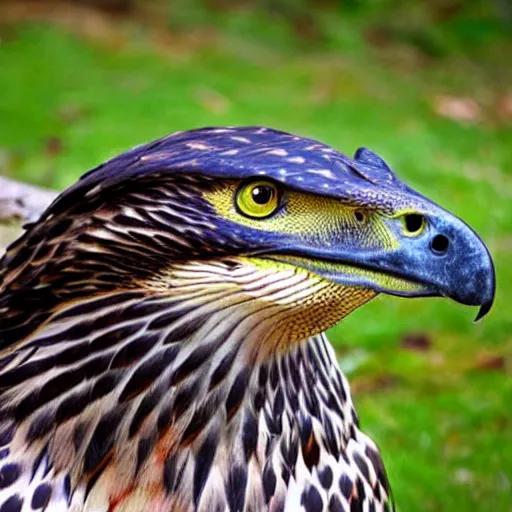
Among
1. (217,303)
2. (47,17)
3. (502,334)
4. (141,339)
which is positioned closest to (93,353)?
(141,339)

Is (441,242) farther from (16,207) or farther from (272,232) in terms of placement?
(16,207)

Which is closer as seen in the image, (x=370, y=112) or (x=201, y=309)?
(x=201, y=309)

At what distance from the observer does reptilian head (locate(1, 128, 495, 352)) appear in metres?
1.71

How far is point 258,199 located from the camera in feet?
5.65

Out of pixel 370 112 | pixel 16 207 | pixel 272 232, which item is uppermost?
pixel 370 112

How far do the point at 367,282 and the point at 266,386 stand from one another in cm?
29

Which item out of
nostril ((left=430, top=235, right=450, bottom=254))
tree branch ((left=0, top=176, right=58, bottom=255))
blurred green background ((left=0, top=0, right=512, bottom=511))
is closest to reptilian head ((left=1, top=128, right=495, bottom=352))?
nostril ((left=430, top=235, right=450, bottom=254))

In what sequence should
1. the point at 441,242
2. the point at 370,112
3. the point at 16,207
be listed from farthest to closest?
1. the point at 370,112
2. the point at 16,207
3. the point at 441,242

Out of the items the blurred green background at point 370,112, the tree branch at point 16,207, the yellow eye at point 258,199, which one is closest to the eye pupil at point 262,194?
the yellow eye at point 258,199

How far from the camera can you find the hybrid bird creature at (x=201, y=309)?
1.72 m

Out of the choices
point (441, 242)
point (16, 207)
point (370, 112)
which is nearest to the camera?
point (441, 242)

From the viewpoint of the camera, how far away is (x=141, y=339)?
5.91 feet

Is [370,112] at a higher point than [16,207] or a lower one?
higher

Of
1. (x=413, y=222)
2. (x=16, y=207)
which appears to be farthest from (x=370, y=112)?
(x=413, y=222)
